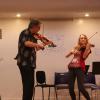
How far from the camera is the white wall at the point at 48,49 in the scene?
6.36 meters

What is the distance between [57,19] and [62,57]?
914mm

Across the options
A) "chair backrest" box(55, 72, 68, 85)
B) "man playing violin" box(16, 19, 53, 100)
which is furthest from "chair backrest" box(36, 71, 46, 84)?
"man playing violin" box(16, 19, 53, 100)

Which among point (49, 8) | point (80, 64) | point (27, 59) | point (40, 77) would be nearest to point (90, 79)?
point (40, 77)

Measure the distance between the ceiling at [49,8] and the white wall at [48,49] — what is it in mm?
332

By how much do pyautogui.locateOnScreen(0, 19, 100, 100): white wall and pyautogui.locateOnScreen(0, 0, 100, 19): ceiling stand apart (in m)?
0.33

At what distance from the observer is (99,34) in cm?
638

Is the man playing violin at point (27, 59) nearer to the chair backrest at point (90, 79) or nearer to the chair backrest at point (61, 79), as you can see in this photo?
the chair backrest at point (61, 79)

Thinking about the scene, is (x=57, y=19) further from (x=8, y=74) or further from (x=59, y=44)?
(x=8, y=74)

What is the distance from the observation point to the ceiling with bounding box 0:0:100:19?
4754mm

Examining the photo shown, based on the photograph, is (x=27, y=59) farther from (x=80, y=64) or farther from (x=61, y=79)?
(x=61, y=79)

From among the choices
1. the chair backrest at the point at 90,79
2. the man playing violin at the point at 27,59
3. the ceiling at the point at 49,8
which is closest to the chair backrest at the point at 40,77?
the chair backrest at the point at 90,79

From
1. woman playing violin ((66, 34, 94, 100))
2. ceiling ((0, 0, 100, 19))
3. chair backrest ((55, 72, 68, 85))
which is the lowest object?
chair backrest ((55, 72, 68, 85))

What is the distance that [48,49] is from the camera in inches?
251

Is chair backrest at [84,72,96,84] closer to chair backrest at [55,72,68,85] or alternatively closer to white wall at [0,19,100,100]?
white wall at [0,19,100,100]
